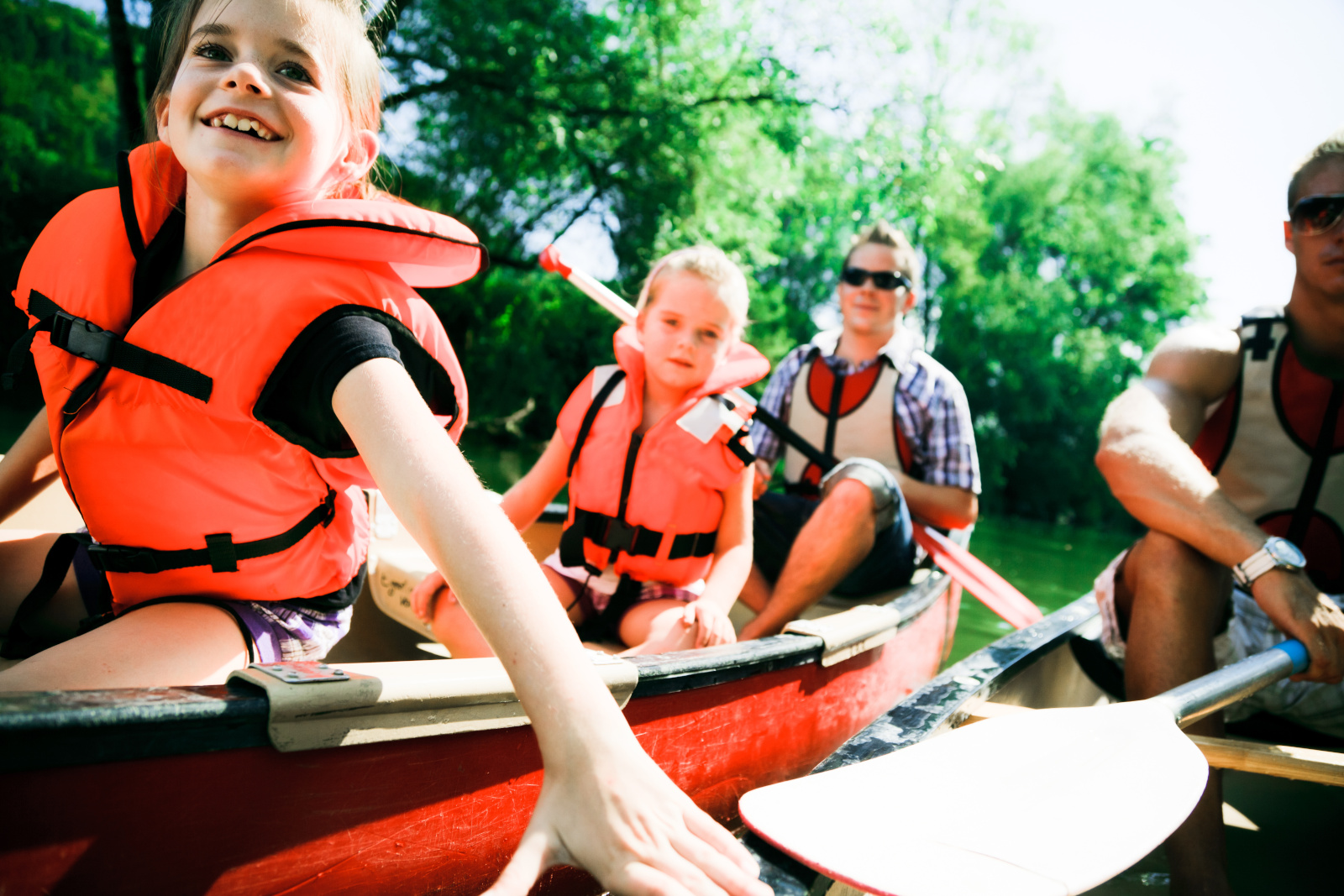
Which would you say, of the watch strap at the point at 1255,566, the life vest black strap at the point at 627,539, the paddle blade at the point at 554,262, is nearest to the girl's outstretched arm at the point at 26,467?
the life vest black strap at the point at 627,539

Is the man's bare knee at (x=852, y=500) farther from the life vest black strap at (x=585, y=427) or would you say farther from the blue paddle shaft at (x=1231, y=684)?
the blue paddle shaft at (x=1231, y=684)

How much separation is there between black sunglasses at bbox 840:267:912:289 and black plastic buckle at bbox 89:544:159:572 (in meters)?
2.81

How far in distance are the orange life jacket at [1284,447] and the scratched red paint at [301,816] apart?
136 cm

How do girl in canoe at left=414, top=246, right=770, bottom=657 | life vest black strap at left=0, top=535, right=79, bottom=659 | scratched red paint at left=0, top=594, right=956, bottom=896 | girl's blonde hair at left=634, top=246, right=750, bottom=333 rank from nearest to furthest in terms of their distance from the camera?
scratched red paint at left=0, top=594, right=956, bottom=896
life vest black strap at left=0, top=535, right=79, bottom=659
girl in canoe at left=414, top=246, right=770, bottom=657
girl's blonde hair at left=634, top=246, right=750, bottom=333

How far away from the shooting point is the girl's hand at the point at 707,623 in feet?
5.62

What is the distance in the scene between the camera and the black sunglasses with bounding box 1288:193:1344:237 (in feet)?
5.76

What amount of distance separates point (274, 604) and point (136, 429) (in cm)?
28

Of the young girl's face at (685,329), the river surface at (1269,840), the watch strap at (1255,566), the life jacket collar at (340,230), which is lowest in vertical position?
the river surface at (1269,840)

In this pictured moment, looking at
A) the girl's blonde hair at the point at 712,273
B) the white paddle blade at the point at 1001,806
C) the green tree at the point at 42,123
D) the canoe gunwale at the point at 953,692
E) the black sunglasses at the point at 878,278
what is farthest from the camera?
the green tree at the point at 42,123

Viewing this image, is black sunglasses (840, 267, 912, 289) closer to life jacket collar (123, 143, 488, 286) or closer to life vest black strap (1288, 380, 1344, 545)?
life vest black strap (1288, 380, 1344, 545)

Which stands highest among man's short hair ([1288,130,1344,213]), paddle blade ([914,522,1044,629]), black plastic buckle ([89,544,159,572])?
man's short hair ([1288,130,1344,213])

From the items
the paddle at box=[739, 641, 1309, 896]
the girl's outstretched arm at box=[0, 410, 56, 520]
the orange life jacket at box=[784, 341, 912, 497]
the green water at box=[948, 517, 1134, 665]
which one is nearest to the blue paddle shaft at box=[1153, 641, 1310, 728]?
the paddle at box=[739, 641, 1309, 896]

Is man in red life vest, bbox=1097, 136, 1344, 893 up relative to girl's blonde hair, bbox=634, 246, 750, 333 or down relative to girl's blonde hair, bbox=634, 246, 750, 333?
down

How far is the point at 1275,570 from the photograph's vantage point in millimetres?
1572
